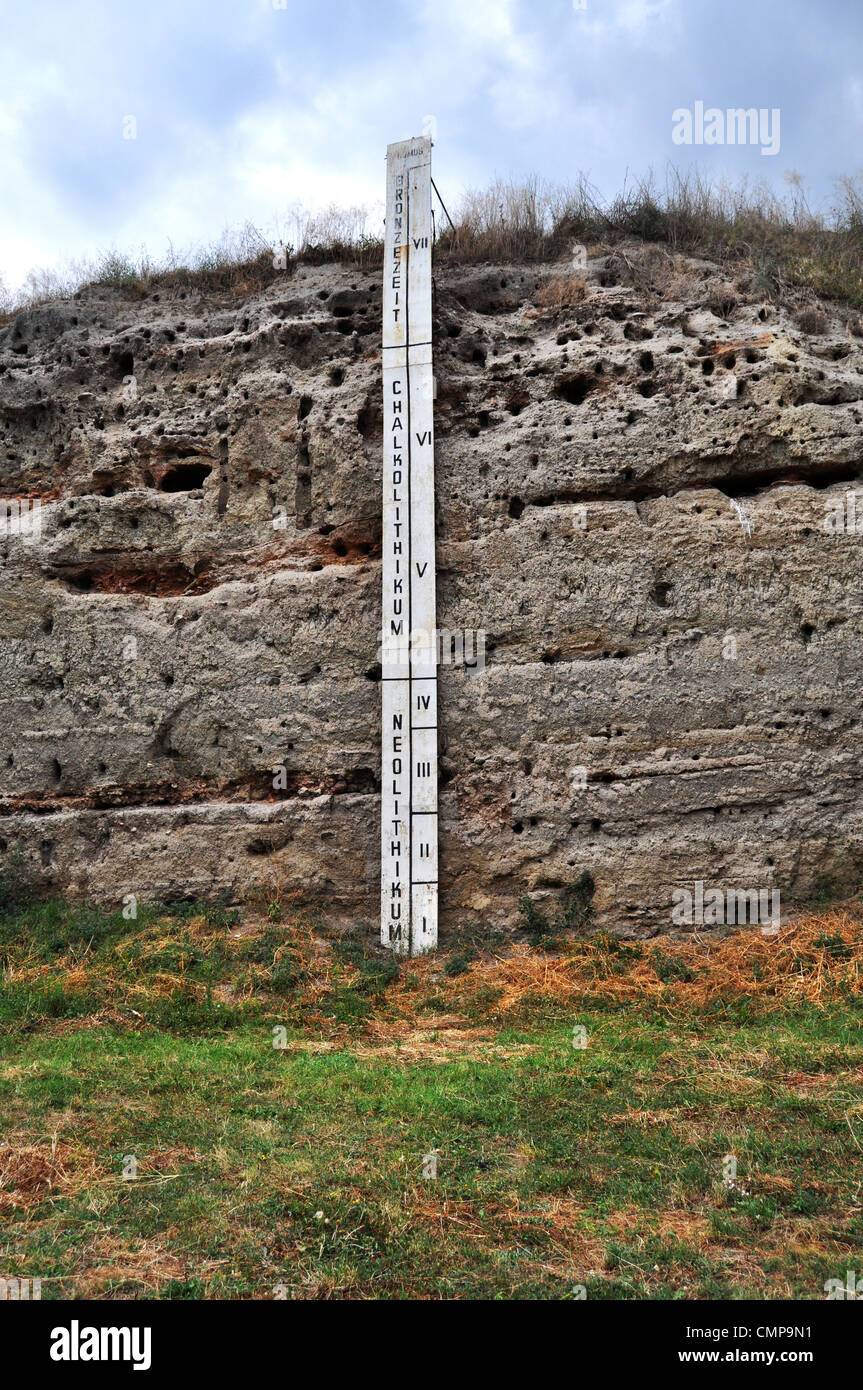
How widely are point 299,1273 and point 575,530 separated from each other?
695 centimetres

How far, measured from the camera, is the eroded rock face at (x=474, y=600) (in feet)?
29.3

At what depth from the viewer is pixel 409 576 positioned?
9.57m

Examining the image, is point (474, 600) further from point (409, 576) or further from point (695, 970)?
point (695, 970)

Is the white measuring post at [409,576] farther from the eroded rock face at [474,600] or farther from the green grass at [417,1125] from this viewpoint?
the green grass at [417,1125]

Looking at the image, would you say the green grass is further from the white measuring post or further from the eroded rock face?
the eroded rock face

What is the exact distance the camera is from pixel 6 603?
1070 cm

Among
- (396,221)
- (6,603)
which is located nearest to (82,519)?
(6,603)

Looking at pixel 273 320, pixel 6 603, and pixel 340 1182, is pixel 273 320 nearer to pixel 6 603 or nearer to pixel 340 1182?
pixel 6 603

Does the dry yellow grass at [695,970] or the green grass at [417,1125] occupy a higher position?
the dry yellow grass at [695,970]

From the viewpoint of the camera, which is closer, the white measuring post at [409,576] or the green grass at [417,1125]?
the green grass at [417,1125]

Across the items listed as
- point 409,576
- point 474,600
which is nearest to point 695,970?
point 474,600

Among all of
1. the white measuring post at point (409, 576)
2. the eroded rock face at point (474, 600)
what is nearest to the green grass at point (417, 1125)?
the white measuring post at point (409, 576)

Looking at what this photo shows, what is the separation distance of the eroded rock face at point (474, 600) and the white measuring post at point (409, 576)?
27 centimetres

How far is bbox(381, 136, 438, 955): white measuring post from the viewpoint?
359 inches
